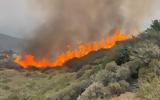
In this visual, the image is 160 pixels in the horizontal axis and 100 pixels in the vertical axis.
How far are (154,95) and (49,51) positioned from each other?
11315 cm

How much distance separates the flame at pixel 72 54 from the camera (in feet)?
325

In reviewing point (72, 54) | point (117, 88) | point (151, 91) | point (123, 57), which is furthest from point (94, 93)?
point (72, 54)

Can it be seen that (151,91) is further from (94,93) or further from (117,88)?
(94,93)

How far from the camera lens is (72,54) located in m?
106

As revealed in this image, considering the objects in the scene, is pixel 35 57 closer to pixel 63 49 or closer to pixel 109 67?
pixel 63 49

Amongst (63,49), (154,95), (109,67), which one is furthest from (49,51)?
(154,95)

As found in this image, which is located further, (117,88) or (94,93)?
(117,88)

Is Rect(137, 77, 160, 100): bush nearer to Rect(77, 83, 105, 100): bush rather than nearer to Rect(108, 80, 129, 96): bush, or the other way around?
Rect(108, 80, 129, 96): bush

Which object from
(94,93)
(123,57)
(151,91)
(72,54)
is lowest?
(151,91)

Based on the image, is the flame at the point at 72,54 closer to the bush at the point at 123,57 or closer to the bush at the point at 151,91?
the bush at the point at 123,57

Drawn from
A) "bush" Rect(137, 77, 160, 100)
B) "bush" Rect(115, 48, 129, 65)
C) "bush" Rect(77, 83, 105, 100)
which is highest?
"bush" Rect(115, 48, 129, 65)

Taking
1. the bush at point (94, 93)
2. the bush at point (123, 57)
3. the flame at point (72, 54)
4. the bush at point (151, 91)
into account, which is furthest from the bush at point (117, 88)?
the flame at point (72, 54)

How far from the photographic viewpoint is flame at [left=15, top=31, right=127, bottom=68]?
99125 millimetres

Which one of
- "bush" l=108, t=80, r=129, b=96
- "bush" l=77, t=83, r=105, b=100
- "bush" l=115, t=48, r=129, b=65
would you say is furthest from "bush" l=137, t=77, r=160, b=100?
"bush" l=115, t=48, r=129, b=65
